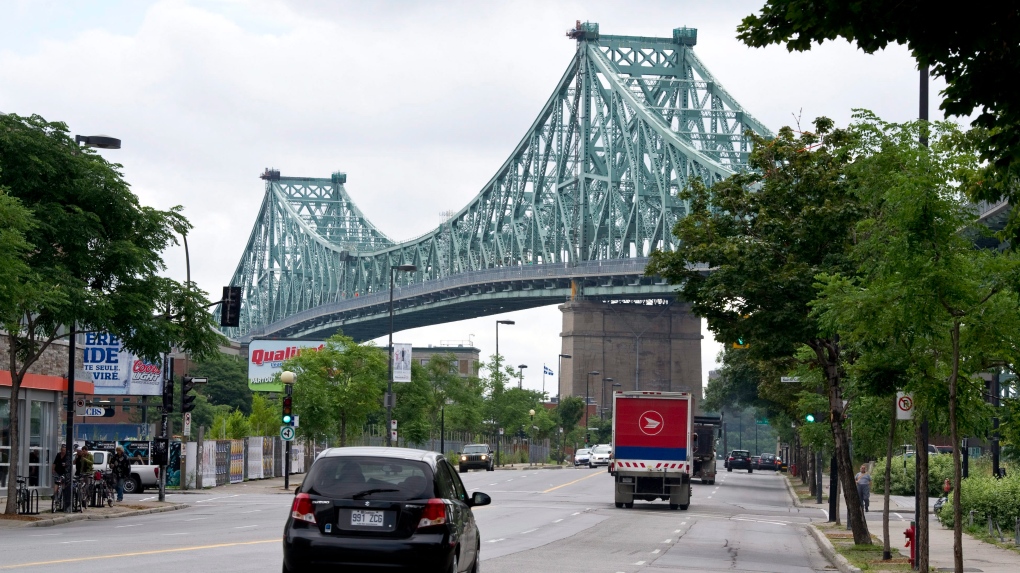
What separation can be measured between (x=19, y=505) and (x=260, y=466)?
27.1m

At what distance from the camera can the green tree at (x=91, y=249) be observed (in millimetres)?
29172

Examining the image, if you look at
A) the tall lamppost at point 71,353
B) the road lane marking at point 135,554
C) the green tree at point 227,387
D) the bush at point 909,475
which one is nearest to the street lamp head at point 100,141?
the tall lamppost at point 71,353

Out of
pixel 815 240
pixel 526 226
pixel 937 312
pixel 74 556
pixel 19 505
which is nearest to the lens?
pixel 937 312

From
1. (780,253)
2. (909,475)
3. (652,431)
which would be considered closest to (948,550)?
(780,253)

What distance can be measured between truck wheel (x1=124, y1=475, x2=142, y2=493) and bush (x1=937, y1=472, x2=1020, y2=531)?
87.0 feet

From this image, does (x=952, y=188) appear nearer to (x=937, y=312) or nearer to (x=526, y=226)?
(x=937, y=312)

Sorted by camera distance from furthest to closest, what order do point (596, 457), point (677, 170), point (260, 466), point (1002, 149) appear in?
point (677, 170), point (596, 457), point (260, 466), point (1002, 149)

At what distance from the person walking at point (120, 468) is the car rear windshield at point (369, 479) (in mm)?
27101

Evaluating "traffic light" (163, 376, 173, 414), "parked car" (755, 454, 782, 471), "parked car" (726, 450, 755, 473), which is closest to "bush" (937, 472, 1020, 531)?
"traffic light" (163, 376, 173, 414)

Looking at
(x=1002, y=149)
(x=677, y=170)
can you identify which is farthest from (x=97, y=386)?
(x=677, y=170)

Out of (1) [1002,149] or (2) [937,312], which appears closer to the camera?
(1) [1002,149]

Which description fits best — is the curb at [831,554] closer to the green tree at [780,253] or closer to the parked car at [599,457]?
the green tree at [780,253]

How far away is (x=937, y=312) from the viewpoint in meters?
15.9

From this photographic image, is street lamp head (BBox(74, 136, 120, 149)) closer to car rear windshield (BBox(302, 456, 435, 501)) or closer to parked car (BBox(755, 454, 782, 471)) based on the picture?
car rear windshield (BBox(302, 456, 435, 501))
